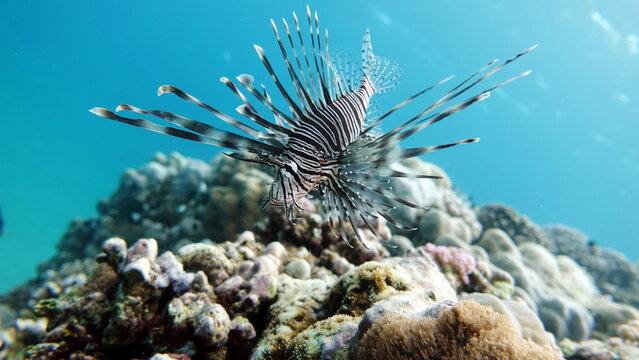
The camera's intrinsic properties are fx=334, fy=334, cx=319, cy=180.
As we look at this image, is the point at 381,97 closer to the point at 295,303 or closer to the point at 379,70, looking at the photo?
the point at 379,70

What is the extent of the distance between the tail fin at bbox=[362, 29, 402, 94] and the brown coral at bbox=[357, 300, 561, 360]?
3729mm

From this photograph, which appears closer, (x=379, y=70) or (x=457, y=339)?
(x=457, y=339)

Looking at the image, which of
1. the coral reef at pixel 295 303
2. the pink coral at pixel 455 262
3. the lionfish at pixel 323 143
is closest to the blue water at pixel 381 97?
the coral reef at pixel 295 303

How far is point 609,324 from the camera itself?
7035mm

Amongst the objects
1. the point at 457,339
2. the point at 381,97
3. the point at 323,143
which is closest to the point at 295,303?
the point at 323,143

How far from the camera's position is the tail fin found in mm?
4648

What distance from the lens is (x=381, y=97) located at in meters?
41.8

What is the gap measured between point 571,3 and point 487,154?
51047mm

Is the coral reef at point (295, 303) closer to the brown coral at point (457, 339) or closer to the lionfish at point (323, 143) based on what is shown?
the brown coral at point (457, 339)

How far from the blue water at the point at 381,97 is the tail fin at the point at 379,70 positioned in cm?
2841

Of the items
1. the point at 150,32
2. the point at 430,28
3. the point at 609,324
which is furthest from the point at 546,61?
the point at 150,32

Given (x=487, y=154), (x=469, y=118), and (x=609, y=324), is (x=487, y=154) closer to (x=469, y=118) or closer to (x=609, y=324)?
(x=469, y=118)

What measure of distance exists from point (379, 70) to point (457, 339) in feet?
13.8

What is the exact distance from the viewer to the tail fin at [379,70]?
4.65 meters
